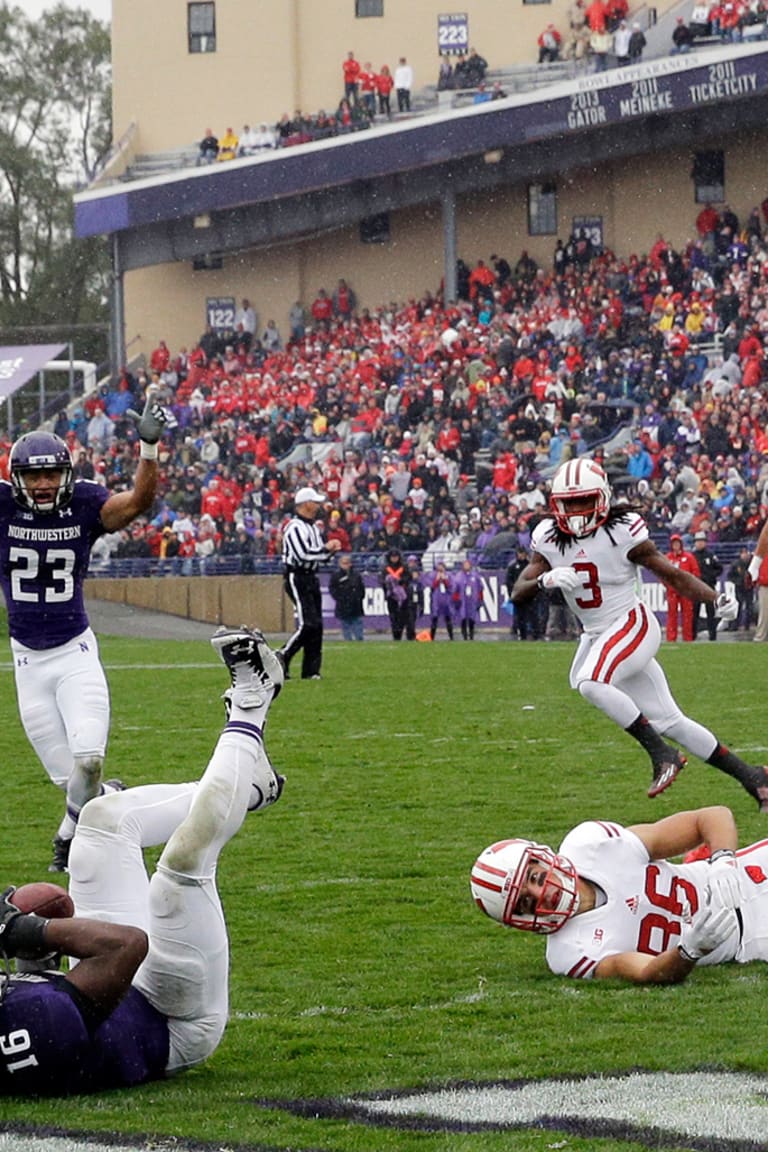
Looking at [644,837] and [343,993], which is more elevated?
[644,837]

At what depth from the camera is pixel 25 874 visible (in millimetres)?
7117

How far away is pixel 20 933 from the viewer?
13.7 ft

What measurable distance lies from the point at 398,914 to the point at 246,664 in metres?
2.27

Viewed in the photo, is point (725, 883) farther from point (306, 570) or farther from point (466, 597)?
point (466, 597)

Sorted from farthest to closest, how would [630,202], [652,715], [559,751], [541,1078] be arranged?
[630,202] → [559,751] → [652,715] → [541,1078]

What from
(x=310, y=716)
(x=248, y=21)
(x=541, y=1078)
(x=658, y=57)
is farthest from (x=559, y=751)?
(x=248, y=21)

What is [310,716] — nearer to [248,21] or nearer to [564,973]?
[564,973]

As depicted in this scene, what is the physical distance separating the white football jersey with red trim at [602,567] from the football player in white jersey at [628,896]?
298cm

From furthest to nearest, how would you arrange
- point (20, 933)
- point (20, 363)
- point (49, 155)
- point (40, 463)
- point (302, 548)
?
point (49, 155)
point (20, 363)
point (302, 548)
point (40, 463)
point (20, 933)

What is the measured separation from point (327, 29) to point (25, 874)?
1275 inches

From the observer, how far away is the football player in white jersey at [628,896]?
511 cm

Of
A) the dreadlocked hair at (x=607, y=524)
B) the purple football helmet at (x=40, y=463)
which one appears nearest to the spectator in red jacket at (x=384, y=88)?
the dreadlocked hair at (x=607, y=524)

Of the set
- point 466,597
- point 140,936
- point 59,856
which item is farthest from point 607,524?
point 466,597

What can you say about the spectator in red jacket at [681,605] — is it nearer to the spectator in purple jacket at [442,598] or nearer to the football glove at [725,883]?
the spectator in purple jacket at [442,598]
